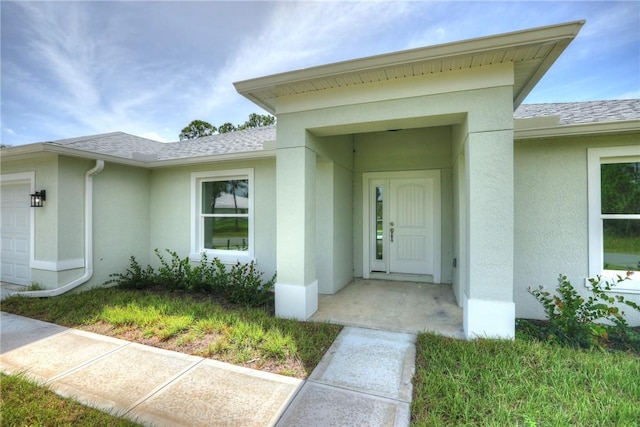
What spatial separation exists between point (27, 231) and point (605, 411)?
941 cm

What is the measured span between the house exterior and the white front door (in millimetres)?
33

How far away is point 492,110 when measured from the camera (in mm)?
3338

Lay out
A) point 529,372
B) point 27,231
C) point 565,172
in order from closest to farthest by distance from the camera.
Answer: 1. point 529,372
2. point 565,172
3. point 27,231

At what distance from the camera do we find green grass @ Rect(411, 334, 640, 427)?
2.10 metres

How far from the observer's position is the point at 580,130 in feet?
12.6

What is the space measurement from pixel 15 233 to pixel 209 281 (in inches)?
184

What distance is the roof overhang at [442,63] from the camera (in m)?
2.87

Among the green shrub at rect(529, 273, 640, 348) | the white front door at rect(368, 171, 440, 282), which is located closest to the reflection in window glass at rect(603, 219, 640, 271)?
the green shrub at rect(529, 273, 640, 348)

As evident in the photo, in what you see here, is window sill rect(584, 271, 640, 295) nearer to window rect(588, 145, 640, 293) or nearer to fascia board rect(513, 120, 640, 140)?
window rect(588, 145, 640, 293)

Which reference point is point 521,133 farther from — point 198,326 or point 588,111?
point 198,326

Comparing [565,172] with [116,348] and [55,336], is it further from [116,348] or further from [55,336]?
[55,336]

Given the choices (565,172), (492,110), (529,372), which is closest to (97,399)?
(529,372)

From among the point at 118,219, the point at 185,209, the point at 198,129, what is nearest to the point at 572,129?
the point at 185,209

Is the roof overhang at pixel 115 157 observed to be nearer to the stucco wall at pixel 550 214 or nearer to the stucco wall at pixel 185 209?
the stucco wall at pixel 185 209
